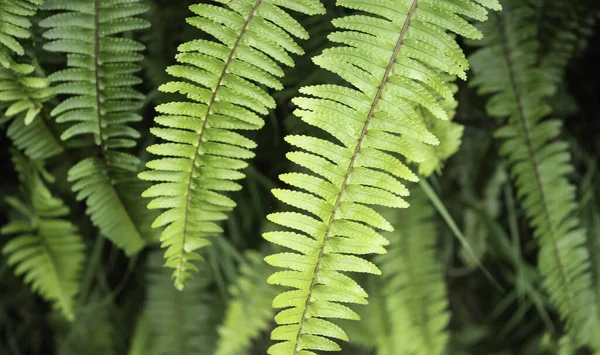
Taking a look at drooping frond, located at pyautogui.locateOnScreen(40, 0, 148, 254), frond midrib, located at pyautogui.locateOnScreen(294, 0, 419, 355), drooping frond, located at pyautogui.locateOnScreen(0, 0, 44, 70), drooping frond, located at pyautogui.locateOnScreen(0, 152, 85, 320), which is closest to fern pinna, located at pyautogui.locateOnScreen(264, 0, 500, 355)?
frond midrib, located at pyautogui.locateOnScreen(294, 0, 419, 355)

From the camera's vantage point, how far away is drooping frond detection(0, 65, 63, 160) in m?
0.98

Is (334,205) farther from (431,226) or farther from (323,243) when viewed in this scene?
(431,226)

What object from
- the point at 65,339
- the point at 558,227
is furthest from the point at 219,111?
the point at 65,339

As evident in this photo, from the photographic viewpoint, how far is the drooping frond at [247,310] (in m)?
1.54

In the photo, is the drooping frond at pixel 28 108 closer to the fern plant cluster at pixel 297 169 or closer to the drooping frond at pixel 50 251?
the fern plant cluster at pixel 297 169

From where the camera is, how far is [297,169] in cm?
139

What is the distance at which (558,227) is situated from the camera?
1.29m

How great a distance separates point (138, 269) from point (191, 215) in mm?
848

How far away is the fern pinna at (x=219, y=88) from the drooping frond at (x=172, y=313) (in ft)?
2.25

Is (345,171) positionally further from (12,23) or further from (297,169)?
(12,23)

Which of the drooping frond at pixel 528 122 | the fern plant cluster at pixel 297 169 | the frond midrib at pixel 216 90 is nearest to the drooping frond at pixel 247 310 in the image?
the fern plant cluster at pixel 297 169

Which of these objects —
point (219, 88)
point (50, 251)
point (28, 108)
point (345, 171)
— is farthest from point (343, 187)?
point (50, 251)

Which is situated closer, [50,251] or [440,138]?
[440,138]

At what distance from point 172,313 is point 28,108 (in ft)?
2.66
